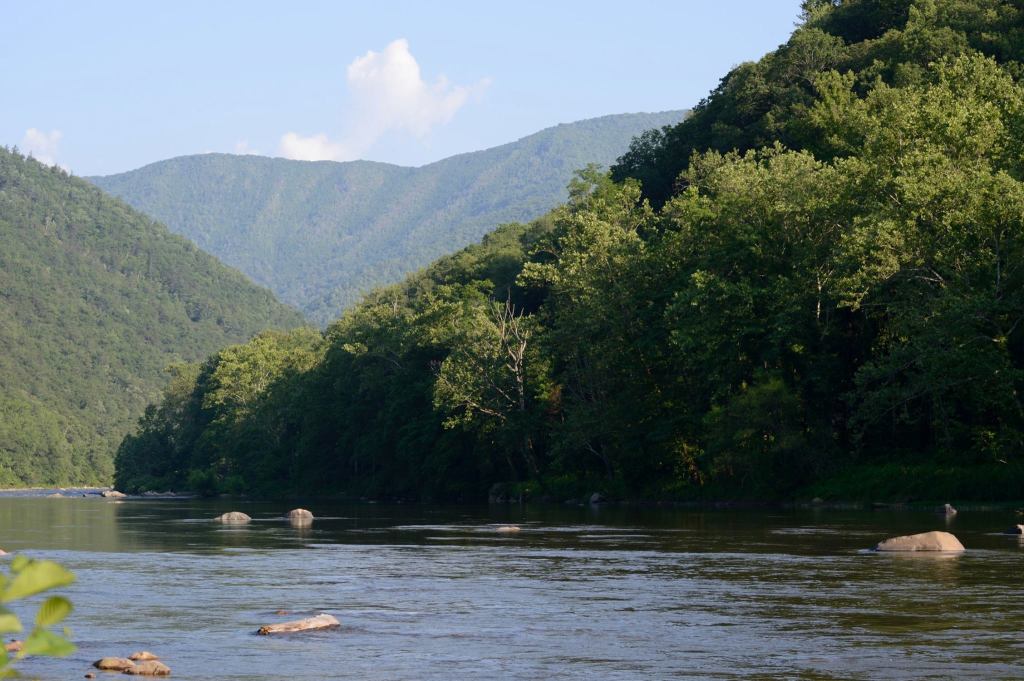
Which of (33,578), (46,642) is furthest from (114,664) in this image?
(33,578)

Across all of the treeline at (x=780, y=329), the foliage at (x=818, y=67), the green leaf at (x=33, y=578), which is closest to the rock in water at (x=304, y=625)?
the green leaf at (x=33, y=578)

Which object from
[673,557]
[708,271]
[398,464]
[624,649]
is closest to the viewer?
[624,649]

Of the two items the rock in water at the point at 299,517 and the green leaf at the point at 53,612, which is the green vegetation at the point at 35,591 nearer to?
the green leaf at the point at 53,612

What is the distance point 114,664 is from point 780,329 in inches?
2004

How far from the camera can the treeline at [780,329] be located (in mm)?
57875

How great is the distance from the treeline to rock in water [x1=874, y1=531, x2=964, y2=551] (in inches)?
830

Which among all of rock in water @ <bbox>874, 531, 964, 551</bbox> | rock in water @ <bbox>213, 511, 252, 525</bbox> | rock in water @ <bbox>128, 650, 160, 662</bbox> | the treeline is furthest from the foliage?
rock in water @ <bbox>128, 650, 160, 662</bbox>

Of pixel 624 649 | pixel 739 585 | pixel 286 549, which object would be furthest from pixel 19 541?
pixel 624 649

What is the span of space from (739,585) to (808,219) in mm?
44406

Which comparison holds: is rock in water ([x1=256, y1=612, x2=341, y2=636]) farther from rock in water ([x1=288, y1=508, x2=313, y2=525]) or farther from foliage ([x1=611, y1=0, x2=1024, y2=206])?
foliage ([x1=611, y1=0, x2=1024, y2=206])

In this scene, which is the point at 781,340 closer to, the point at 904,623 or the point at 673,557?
the point at 673,557

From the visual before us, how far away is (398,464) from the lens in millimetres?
119438

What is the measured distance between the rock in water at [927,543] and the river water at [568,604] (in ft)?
3.08

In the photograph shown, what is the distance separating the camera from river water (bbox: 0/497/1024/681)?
1908cm
